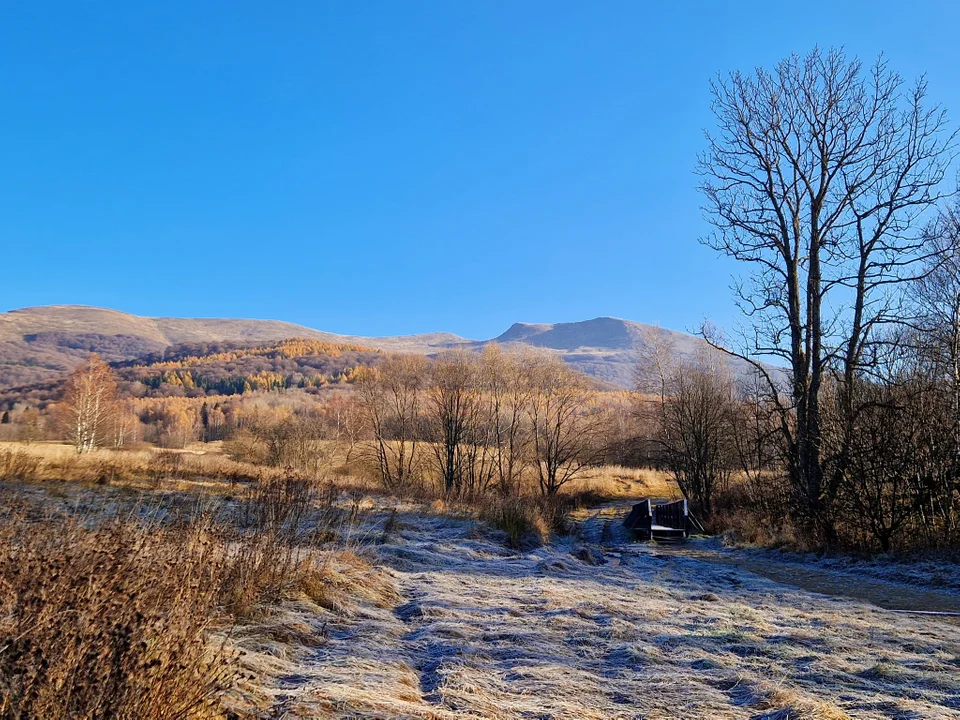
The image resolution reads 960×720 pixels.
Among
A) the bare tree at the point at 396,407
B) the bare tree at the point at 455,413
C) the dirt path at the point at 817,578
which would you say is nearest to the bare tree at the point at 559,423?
the bare tree at the point at 455,413

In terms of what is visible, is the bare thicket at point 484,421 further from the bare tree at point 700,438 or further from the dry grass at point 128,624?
the dry grass at point 128,624

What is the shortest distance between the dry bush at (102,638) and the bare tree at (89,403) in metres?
50.1

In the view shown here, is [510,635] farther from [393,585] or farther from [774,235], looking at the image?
[774,235]

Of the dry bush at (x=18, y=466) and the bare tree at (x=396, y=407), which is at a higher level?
the bare tree at (x=396, y=407)

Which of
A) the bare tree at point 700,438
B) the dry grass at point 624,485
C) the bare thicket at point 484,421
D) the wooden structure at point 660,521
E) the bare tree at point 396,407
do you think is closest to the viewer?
the wooden structure at point 660,521

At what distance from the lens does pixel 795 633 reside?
588 cm

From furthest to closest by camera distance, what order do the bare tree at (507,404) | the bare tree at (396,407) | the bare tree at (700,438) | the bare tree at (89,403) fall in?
the bare tree at (89,403)
the bare tree at (396,407)
the bare tree at (507,404)
the bare tree at (700,438)

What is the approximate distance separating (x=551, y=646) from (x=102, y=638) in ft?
11.9

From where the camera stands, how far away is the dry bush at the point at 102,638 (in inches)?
93.5

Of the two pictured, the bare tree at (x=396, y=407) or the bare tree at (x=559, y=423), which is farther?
the bare tree at (x=396, y=407)

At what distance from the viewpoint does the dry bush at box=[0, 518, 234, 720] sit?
2375 mm

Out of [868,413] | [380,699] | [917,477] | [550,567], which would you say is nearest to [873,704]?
[380,699]

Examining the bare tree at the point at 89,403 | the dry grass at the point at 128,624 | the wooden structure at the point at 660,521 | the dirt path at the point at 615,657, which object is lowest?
the wooden structure at the point at 660,521

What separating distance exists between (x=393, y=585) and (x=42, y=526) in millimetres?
3755
